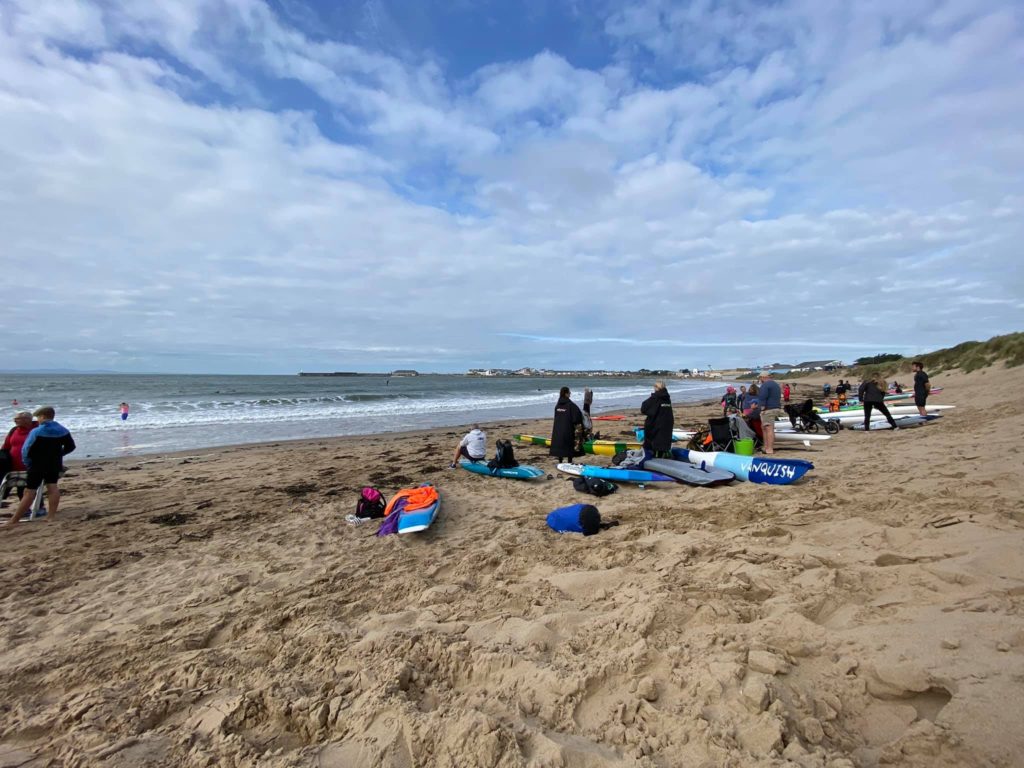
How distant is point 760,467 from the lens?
7.04 meters

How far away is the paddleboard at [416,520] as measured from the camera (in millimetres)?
5412

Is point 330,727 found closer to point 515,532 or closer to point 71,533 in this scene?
point 515,532

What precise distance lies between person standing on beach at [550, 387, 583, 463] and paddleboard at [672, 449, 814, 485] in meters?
2.23

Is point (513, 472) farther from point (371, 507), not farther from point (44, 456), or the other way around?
point (44, 456)

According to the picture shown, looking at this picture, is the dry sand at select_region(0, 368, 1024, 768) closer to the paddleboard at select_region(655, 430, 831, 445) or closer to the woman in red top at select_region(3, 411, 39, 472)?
the woman in red top at select_region(3, 411, 39, 472)

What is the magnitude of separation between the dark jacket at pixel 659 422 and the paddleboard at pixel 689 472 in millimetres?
416

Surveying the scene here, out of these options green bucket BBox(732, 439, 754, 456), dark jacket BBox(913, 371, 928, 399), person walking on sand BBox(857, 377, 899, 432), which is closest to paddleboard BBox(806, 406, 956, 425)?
dark jacket BBox(913, 371, 928, 399)

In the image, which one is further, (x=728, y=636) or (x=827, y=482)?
(x=827, y=482)

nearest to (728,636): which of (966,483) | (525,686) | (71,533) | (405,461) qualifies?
(525,686)

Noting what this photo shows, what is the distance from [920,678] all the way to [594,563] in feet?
7.81

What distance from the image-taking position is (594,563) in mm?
4238

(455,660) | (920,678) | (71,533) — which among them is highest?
(920,678)

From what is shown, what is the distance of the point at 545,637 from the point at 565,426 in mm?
6429

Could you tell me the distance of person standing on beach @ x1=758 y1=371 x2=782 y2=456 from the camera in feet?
30.4
